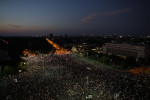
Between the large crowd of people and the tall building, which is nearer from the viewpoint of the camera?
Result: the large crowd of people

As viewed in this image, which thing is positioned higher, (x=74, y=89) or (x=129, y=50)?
(x=129, y=50)

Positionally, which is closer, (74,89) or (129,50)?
(74,89)

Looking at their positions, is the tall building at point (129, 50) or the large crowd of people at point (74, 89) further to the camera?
the tall building at point (129, 50)

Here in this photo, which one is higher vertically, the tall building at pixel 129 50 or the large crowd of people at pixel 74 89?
the tall building at pixel 129 50

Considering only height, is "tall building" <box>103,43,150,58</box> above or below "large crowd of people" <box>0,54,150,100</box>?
above

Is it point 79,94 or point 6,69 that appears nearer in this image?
point 79,94

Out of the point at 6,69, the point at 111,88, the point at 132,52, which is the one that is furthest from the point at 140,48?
the point at 6,69

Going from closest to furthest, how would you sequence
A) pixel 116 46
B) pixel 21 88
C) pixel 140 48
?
pixel 21 88 < pixel 140 48 < pixel 116 46

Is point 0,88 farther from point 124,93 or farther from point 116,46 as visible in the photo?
point 116,46
